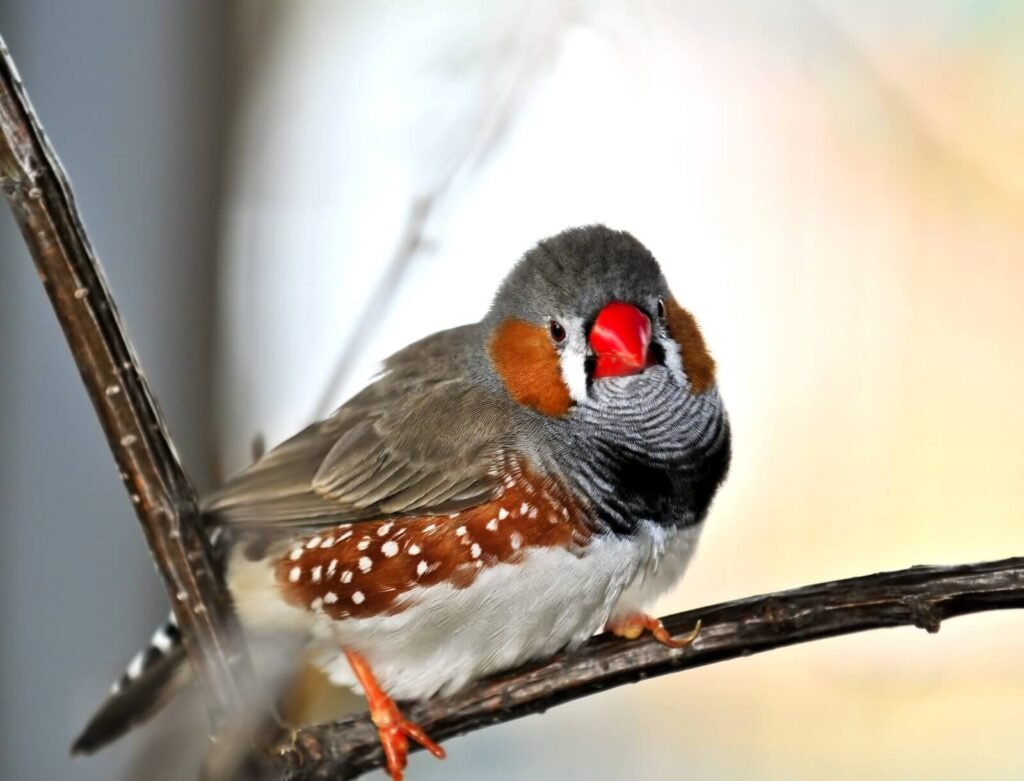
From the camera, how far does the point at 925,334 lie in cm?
72

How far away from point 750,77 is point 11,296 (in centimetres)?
57

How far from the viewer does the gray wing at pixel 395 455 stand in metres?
0.71

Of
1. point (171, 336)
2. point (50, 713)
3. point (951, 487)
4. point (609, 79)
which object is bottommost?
point (50, 713)

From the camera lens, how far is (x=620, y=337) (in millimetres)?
654

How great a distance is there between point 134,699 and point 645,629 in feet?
1.21

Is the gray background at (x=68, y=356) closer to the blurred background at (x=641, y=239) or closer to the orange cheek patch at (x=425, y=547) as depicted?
the blurred background at (x=641, y=239)

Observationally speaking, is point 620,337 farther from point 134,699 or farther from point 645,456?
point 134,699

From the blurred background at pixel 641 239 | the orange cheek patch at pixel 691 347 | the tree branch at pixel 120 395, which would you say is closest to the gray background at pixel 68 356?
the blurred background at pixel 641 239

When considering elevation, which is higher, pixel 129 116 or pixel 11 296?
pixel 129 116

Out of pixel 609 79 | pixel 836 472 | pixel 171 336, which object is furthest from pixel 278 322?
pixel 836 472

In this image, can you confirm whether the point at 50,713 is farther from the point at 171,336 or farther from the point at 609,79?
the point at 609,79

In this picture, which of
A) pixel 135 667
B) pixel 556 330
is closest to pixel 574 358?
pixel 556 330

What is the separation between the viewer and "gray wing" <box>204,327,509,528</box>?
2.32ft

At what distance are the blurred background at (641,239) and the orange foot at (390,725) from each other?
3 centimetres
